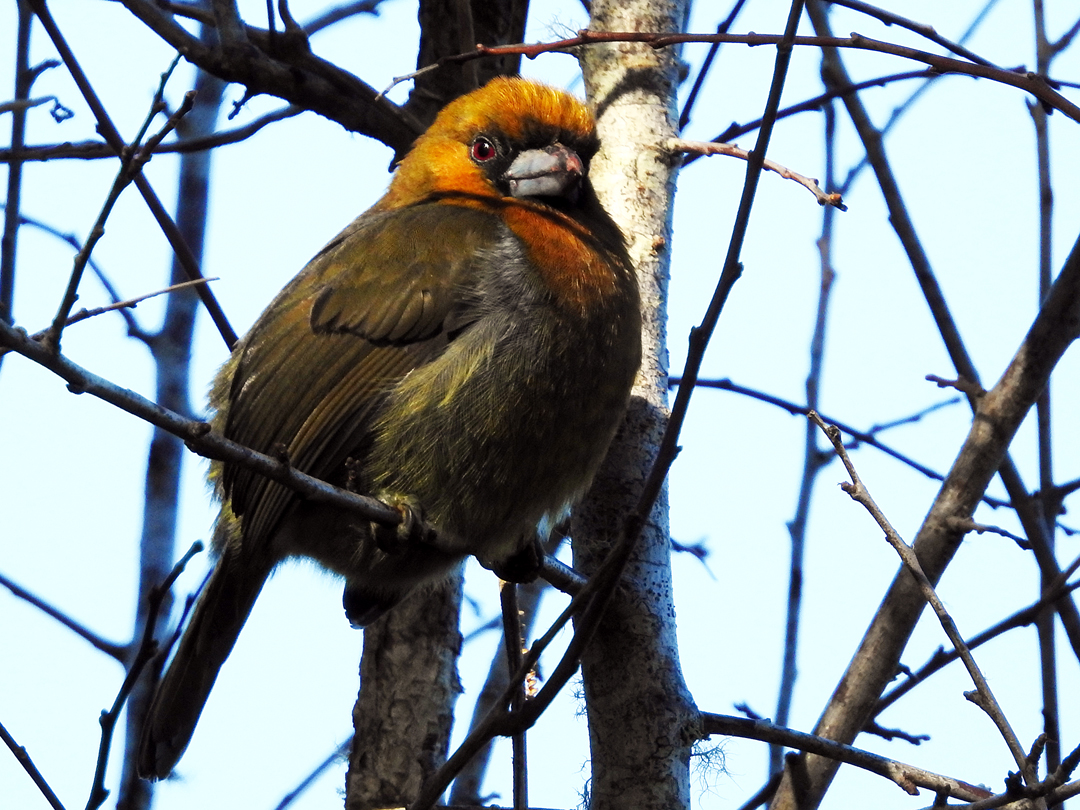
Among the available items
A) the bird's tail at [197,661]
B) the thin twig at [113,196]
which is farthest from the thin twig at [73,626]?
the thin twig at [113,196]

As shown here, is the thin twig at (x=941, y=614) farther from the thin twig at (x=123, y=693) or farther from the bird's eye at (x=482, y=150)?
the bird's eye at (x=482, y=150)

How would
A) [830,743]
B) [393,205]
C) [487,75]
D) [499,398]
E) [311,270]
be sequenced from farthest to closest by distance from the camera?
1. [487,75]
2. [393,205]
3. [311,270]
4. [499,398]
5. [830,743]

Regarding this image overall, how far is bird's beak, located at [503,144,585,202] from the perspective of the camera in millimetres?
3852

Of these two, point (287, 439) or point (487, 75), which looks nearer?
point (287, 439)

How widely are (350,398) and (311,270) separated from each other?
23.4 inches

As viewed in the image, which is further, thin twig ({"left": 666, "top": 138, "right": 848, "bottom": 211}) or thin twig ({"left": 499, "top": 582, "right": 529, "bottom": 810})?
thin twig ({"left": 666, "top": 138, "right": 848, "bottom": 211})

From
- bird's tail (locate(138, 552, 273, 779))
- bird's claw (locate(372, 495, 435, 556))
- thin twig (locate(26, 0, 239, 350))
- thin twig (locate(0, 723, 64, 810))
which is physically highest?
thin twig (locate(26, 0, 239, 350))

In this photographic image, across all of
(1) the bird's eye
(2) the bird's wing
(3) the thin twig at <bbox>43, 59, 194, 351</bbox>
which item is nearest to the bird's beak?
(1) the bird's eye

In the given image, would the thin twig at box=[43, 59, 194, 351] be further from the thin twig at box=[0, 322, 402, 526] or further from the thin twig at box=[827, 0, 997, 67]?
the thin twig at box=[827, 0, 997, 67]

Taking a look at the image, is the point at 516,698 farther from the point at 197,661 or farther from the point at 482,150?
the point at 482,150

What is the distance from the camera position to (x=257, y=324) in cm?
381

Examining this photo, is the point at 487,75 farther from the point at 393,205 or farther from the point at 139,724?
the point at 139,724

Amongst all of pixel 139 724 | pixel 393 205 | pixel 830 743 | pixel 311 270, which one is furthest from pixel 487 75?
pixel 830 743

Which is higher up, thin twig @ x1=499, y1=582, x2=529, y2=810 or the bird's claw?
the bird's claw
